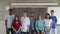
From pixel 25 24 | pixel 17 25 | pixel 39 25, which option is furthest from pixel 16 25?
pixel 39 25

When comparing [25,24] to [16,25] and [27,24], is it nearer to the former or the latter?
[27,24]

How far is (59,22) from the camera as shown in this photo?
8773 mm

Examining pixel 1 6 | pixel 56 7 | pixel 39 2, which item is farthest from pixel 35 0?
pixel 1 6

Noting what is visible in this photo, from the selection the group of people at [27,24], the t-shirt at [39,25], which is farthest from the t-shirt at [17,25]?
the t-shirt at [39,25]

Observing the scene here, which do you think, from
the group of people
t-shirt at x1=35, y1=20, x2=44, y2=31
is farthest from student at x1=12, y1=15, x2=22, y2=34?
t-shirt at x1=35, y1=20, x2=44, y2=31

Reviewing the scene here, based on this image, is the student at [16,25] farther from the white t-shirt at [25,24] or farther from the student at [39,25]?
the student at [39,25]

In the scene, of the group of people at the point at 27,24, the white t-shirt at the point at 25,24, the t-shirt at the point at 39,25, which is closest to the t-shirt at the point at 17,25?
the group of people at the point at 27,24

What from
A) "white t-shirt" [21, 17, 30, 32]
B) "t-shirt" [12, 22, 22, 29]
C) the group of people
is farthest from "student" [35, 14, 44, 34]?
"t-shirt" [12, 22, 22, 29]

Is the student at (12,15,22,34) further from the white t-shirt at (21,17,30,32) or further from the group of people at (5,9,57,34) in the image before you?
the white t-shirt at (21,17,30,32)

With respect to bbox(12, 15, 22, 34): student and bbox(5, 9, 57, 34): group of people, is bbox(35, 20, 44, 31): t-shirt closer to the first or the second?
bbox(5, 9, 57, 34): group of people

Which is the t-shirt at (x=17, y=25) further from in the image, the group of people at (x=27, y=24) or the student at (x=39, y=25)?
the student at (x=39, y=25)

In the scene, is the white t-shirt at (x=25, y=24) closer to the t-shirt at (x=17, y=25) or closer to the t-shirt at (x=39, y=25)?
the t-shirt at (x=17, y=25)

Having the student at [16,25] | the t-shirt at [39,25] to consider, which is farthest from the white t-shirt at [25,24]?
the t-shirt at [39,25]

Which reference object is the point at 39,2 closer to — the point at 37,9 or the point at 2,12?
the point at 37,9
